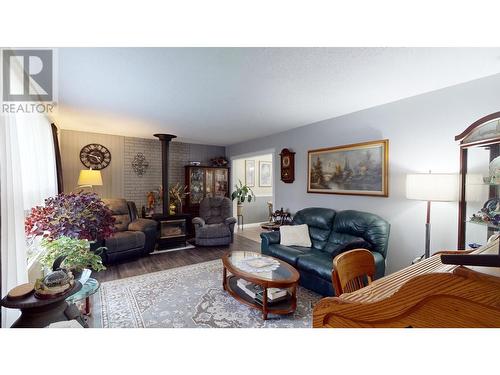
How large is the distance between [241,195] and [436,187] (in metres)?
4.45

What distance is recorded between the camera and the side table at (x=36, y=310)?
112 centimetres

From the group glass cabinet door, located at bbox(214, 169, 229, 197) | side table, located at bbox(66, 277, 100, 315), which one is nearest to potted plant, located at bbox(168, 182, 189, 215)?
glass cabinet door, located at bbox(214, 169, 229, 197)

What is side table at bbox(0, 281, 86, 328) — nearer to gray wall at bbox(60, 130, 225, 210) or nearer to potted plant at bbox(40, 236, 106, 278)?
potted plant at bbox(40, 236, 106, 278)

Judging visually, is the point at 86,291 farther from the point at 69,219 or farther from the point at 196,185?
the point at 196,185

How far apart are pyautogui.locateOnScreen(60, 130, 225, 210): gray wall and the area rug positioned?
2.55m

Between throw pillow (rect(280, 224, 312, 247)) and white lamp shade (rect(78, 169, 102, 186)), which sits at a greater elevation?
white lamp shade (rect(78, 169, 102, 186))

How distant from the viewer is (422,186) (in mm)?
2131

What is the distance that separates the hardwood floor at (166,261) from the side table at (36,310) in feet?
6.17

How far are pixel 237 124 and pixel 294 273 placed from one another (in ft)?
8.68

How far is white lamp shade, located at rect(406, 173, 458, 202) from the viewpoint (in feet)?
6.63

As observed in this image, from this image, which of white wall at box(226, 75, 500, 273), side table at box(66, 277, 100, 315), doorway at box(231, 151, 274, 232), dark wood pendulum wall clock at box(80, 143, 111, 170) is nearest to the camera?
side table at box(66, 277, 100, 315)

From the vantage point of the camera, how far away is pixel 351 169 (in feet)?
10.5

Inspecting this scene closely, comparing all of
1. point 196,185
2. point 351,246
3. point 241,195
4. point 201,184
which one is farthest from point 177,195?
point 351,246

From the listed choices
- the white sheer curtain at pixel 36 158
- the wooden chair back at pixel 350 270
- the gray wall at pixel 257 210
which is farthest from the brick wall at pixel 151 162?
the wooden chair back at pixel 350 270
